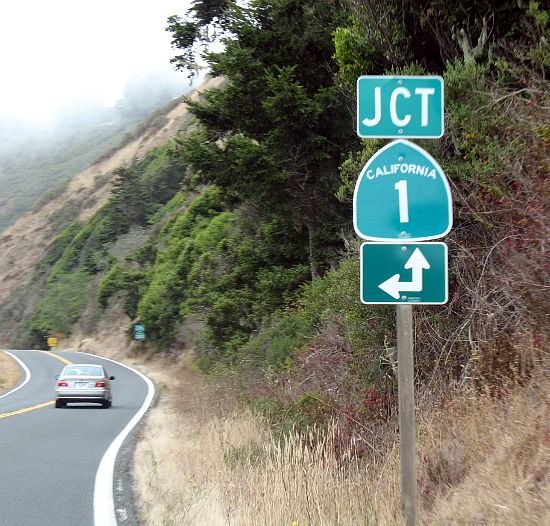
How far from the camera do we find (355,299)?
9672mm

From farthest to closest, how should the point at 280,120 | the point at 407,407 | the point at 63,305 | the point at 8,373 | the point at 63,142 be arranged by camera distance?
the point at 63,142 < the point at 63,305 < the point at 8,373 < the point at 280,120 < the point at 407,407

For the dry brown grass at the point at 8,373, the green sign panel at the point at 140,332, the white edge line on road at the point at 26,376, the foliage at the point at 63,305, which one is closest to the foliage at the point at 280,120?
the white edge line on road at the point at 26,376

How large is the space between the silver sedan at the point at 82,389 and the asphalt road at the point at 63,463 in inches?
11.0

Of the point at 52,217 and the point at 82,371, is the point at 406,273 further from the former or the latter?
the point at 52,217

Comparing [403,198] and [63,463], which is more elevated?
[403,198]

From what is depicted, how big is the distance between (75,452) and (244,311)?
12071 millimetres

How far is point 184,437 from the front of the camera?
37.9 feet

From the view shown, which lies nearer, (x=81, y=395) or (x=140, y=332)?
(x=81, y=395)

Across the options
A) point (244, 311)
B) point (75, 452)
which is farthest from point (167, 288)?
point (75, 452)

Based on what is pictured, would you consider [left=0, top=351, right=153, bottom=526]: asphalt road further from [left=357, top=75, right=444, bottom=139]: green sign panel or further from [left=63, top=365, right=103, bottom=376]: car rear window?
[left=357, top=75, right=444, bottom=139]: green sign panel

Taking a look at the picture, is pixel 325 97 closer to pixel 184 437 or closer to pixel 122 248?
pixel 184 437

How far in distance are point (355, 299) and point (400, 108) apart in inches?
208

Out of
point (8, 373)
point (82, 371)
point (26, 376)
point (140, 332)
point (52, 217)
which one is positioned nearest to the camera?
point (82, 371)

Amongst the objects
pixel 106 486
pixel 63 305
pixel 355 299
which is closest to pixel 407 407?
pixel 355 299
